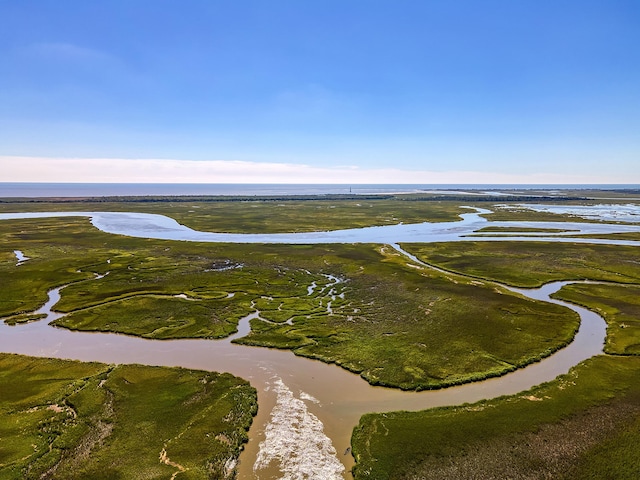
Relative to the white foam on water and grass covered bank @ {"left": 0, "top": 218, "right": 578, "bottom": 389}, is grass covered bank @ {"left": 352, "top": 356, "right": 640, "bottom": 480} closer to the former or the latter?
the white foam on water

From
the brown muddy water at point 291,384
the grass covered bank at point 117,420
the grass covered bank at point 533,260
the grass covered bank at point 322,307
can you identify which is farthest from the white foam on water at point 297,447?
the grass covered bank at point 533,260

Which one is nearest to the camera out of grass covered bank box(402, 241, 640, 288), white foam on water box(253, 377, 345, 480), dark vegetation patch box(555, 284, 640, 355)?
white foam on water box(253, 377, 345, 480)

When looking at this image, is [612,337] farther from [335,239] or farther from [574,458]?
[335,239]

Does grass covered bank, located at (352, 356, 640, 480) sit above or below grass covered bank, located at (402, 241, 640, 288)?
below

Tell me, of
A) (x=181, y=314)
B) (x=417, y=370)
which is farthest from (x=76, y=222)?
(x=417, y=370)

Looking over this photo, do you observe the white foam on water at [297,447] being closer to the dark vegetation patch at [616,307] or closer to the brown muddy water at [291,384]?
the brown muddy water at [291,384]

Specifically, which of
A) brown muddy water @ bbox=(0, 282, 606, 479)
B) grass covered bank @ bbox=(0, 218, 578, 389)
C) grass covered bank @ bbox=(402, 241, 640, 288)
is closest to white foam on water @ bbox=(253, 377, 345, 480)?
brown muddy water @ bbox=(0, 282, 606, 479)

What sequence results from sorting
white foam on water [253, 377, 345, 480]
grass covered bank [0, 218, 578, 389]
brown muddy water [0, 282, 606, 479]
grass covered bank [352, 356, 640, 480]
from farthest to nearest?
grass covered bank [0, 218, 578, 389]
brown muddy water [0, 282, 606, 479]
white foam on water [253, 377, 345, 480]
grass covered bank [352, 356, 640, 480]
